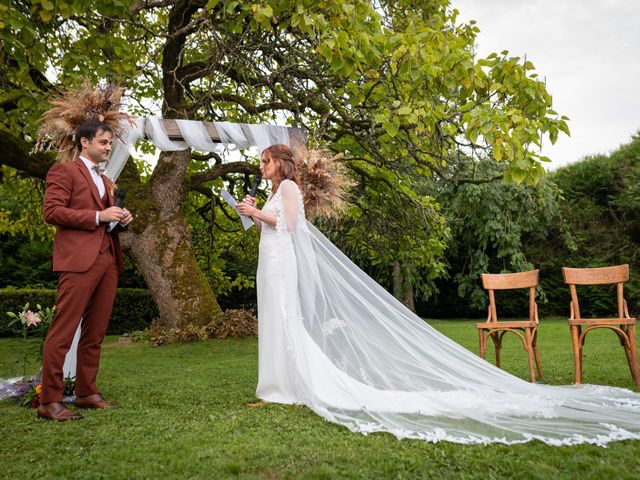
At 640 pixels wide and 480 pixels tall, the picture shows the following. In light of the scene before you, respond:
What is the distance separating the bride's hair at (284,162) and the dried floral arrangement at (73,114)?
133 cm

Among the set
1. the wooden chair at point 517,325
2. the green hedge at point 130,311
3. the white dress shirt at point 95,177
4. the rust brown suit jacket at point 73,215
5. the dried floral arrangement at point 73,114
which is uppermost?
the dried floral arrangement at point 73,114

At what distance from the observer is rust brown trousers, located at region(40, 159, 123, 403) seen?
3.93m

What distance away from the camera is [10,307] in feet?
43.5

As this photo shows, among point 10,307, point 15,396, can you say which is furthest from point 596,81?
point 10,307

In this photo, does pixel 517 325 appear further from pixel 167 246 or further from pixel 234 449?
pixel 167 246

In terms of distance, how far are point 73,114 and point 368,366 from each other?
3.05m

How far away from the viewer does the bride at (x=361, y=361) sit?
3512 mm

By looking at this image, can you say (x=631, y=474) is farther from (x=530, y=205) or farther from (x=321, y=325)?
(x=530, y=205)

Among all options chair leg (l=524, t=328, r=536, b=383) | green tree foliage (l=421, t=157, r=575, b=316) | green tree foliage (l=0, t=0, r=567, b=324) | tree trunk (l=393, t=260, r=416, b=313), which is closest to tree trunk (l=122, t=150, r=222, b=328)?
green tree foliage (l=0, t=0, r=567, b=324)

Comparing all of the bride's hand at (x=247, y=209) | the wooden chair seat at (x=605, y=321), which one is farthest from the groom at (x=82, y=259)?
the wooden chair seat at (x=605, y=321)

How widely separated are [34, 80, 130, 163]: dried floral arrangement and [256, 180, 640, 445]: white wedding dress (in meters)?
1.54

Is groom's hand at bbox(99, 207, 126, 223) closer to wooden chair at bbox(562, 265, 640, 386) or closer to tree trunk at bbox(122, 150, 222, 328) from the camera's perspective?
wooden chair at bbox(562, 265, 640, 386)

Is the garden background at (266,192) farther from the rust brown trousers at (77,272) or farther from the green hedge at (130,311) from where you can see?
the rust brown trousers at (77,272)

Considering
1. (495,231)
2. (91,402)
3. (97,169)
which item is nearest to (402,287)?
(495,231)
